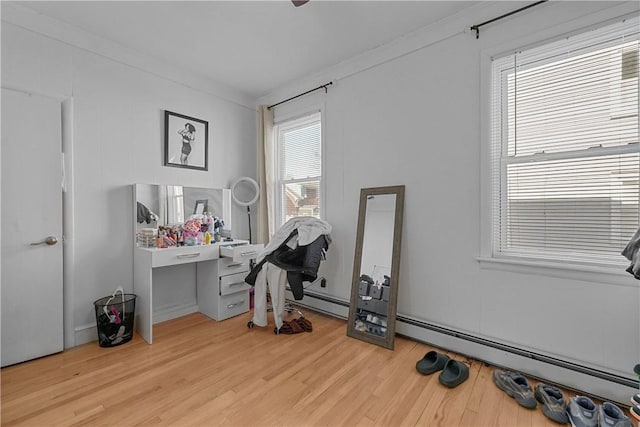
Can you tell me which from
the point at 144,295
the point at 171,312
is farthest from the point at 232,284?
the point at 144,295

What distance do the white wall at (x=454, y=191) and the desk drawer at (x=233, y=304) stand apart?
97 centimetres

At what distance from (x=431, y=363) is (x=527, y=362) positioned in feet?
2.05

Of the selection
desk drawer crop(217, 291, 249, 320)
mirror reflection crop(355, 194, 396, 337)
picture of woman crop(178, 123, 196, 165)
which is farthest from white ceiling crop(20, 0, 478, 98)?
desk drawer crop(217, 291, 249, 320)

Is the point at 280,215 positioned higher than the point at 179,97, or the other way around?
the point at 179,97

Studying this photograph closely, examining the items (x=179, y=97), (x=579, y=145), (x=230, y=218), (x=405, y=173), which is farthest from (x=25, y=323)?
(x=579, y=145)

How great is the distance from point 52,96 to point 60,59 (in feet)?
1.06

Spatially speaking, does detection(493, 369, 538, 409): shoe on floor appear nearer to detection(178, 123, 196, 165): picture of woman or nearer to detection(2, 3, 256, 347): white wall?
detection(2, 3, 256, 347): white wall

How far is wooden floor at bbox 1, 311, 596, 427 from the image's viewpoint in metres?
1.59

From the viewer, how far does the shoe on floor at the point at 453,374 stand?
1858 millimetres

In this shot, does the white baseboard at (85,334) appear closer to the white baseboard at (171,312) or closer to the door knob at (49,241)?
the white baseboard at (171,312)

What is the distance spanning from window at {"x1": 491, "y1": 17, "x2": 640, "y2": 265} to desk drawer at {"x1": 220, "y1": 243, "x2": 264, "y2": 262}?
227cm

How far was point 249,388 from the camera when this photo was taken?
6.09 feet

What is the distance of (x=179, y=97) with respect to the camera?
3.14m

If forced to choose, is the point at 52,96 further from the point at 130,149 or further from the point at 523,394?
the point at 523,394
